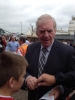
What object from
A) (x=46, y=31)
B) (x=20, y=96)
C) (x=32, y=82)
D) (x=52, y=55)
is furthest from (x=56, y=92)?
(x=20, y=96)

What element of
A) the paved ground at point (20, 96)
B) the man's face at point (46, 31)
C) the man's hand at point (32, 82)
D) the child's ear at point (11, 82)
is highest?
the man's face at point (46, 31)

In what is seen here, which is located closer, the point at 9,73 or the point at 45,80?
the point at 9,73

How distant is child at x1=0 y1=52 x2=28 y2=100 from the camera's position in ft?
5.53

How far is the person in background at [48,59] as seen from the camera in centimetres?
228

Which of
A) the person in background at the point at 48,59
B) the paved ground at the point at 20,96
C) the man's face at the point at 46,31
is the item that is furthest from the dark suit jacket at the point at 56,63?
the paved ground at the point at 20,96

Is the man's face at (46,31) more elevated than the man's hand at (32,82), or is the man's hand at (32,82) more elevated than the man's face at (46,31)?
the man's face at (46,31)

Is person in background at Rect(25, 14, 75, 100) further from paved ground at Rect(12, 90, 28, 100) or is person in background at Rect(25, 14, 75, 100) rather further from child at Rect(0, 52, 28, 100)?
paved ground at Rect(12, 90, 28, 100)

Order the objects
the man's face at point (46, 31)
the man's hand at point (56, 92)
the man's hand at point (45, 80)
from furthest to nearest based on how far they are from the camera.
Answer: the man's face at point (46, 31) < the man's hand at point (56, 92) < the man's hand at point (45, 80)

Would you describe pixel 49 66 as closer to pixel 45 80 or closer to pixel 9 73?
pixel 45 80

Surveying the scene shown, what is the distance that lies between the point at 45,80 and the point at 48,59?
30 cm

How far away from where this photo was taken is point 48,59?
7.64ft

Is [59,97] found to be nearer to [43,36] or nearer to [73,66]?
[73,66]

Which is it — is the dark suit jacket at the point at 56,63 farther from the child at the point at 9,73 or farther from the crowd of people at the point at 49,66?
the child at the point at 9,73

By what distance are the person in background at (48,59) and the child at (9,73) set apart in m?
0.47
